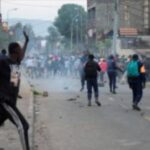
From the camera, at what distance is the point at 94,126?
1447cm

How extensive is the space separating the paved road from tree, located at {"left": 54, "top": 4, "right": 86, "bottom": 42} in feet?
295

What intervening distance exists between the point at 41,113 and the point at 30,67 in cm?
3020

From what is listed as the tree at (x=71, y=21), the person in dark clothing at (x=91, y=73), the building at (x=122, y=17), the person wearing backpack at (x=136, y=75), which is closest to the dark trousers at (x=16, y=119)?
the person wearing backpack at (x=136, y=75)

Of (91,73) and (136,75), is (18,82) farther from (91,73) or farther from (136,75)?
(91,73)

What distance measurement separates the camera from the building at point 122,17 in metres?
Answer: 74.2

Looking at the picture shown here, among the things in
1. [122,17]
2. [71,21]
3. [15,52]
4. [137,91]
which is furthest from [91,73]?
[71,21]

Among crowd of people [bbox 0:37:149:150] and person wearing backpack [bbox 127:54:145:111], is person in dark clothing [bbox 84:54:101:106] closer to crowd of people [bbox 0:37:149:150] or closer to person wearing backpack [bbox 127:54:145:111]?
crowd of people [bbox 0:37:149:150]

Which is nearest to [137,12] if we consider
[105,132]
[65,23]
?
[65,23]

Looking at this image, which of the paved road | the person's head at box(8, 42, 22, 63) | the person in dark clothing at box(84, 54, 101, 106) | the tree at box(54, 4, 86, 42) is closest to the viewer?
the person's head at box(8, 42, 22, 63)

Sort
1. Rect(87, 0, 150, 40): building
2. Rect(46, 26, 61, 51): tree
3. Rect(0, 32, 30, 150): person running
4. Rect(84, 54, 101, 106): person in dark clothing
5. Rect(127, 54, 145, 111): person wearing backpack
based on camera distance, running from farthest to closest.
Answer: Rect(46, 26, 61, 51): tree → Rect(87, 0, 150, 40): building → Rect(84, 54, 101, 106): person in dark clothing → Rect(127, 54, 145, 111): person wearing backpack → Rect(0, 32, 30, 150): person running

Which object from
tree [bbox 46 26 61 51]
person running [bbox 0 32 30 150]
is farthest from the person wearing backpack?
tree [bbox 46 26 61 51]

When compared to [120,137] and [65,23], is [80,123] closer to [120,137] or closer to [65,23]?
[120,137]

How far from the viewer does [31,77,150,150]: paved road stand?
1151 centimetres

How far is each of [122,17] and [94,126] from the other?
66151mm
